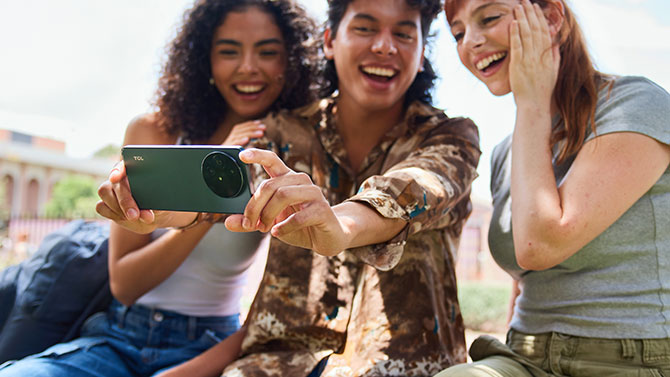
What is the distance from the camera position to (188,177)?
1.58 metres

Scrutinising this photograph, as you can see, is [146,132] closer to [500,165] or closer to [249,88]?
[249,88]

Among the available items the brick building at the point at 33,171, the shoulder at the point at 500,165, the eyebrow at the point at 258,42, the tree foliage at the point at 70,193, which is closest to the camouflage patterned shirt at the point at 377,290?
the shoulder at the point at 500,165

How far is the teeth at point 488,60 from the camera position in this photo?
2.17 metres

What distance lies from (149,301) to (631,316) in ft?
6.57

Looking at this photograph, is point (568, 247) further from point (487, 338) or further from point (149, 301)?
point (149, 301)

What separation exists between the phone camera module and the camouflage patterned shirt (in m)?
0.55

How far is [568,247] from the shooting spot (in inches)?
71.4

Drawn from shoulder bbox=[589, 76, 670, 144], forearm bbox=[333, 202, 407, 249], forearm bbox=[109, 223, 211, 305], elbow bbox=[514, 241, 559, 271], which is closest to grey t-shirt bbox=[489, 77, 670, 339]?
shoulder bbox=[589, 76, 670, 144]

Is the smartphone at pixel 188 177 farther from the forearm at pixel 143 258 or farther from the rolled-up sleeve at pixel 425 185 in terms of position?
the forearm at pixel 143 258

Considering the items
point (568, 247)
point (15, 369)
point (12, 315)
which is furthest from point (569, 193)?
point (12, 315)

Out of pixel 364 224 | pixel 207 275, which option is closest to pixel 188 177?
pixel 364 224

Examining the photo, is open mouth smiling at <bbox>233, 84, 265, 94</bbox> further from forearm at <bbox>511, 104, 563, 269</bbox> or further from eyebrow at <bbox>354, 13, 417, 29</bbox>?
forearm at <bbox>511, 104, 563, 269</bbox>

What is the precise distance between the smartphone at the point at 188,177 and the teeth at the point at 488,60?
1.15 meters

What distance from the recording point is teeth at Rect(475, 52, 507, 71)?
2172 millimetres
